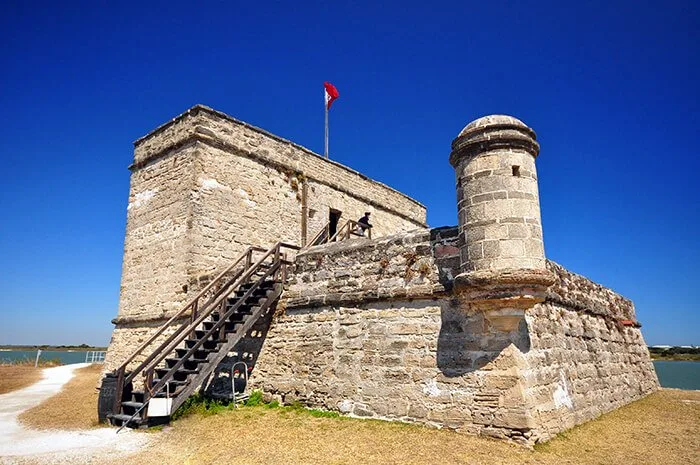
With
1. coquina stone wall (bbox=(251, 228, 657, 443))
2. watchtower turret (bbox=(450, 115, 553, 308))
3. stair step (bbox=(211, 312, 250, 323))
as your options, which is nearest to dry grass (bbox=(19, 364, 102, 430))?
stair step (bbox=(211, 312, 250, 323))

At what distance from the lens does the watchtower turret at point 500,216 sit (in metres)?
6.94

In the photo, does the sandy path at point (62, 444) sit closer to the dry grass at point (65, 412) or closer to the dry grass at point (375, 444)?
the dry grass at point (65, 412)

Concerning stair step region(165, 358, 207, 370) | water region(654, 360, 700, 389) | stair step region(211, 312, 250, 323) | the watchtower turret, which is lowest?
water region(654, 360, 700, 389)

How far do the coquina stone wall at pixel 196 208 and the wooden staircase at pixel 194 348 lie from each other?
5.52 feet

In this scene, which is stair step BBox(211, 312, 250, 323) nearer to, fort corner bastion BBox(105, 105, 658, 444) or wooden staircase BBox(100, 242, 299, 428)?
wooden staircase BBox(100, 242, 299, 428)

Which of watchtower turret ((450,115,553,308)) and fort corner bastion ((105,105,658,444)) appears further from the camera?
fort corner bastion ((105,105,658,444))

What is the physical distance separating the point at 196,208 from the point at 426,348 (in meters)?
7.48

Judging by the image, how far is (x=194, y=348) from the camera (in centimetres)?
891

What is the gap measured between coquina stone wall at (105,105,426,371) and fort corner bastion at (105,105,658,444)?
44 millimetres

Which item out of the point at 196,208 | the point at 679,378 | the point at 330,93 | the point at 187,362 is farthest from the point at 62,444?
the point at 679,378

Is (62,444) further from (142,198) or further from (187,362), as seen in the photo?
(142,198)

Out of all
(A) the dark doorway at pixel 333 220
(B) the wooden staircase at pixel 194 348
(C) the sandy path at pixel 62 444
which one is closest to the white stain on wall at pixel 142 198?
(B) the wooden staircase at pixel 194 348

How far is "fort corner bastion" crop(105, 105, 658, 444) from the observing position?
7191 mm

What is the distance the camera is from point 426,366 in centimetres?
796
